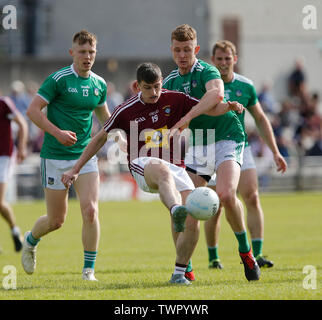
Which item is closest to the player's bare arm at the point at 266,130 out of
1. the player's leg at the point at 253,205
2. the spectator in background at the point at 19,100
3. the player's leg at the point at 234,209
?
the player's leg at the point at 253,205

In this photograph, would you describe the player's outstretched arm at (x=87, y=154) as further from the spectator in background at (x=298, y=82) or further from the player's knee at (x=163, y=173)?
the spectator in background at (x=298, y=82)

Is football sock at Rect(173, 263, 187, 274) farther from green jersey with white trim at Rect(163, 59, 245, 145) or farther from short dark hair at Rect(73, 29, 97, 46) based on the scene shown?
short dark hair at Rect(73, 29, 97, 46)

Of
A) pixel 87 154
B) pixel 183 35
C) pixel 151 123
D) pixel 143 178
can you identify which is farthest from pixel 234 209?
pixel 183 35

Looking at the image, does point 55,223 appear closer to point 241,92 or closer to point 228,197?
point 228,197

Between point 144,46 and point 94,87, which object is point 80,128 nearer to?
point 94,87

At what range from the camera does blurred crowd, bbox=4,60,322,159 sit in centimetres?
2455

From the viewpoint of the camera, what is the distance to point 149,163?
8.02 metres

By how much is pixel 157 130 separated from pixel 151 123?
0.31 ft

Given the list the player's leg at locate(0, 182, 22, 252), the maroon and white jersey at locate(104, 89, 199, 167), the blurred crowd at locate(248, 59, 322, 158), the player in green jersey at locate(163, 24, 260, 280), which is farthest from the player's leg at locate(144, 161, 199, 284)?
the blurred crowd at locate(248, 59, 322, 158)

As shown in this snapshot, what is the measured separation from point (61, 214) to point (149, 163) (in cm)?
193

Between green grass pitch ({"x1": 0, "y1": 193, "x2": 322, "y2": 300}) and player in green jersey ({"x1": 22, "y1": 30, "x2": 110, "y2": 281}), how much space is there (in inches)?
25.8

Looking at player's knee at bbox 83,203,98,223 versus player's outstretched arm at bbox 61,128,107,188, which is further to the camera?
player's knee at bbox 83,203,98,223

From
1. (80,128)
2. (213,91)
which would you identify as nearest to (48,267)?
(80,128)

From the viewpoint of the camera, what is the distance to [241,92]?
10258 mm
